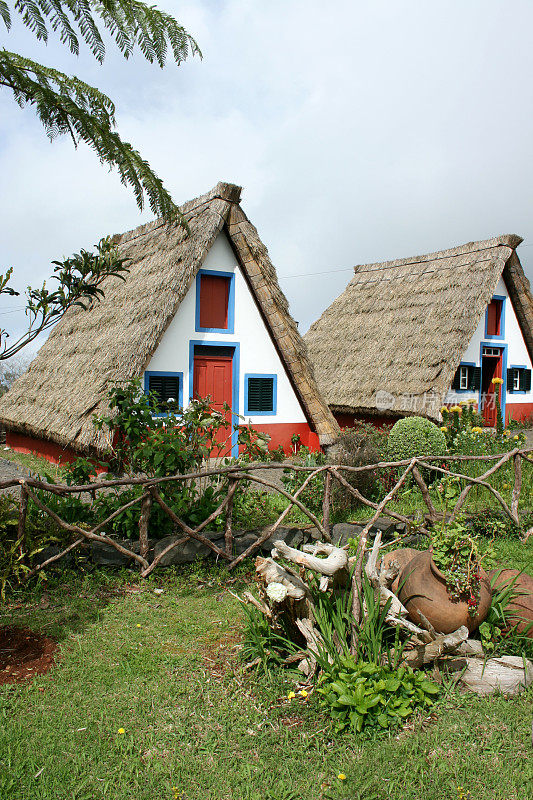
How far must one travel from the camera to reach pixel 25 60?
402cm

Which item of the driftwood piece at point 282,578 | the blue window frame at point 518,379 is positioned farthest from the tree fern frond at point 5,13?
the blue window frame at point 518,379

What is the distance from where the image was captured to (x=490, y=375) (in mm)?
16234

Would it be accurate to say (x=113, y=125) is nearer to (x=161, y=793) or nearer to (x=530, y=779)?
(x=161, y=793)

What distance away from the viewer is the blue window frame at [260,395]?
424 inches

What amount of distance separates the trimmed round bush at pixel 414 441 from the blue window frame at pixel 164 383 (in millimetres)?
3747

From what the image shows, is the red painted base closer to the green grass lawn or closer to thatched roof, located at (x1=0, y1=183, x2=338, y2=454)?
thatched roof, located at (x1=0, y1=183, x2=338, y2=454)

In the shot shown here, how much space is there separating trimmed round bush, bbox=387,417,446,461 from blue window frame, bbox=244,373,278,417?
3163 mm

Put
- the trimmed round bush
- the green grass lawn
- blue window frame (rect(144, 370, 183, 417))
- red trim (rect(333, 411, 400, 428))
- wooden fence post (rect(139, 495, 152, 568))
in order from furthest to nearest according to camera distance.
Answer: red trim (rect(333, 411, 400, 428))
blue window frame (rect(144, 370, 183, 417))
the trimmed round bush
wooden fence post (rect(139, 495, 152, 568))
the green grass lawn

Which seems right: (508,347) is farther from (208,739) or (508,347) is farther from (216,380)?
(208,739)

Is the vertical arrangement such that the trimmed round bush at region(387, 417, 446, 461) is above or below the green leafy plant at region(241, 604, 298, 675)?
above

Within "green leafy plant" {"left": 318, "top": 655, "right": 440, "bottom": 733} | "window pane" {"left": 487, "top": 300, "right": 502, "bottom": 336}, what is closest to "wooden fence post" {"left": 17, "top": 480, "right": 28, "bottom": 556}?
"green leafy plant" {"left": 318, "top": 655, "right": 440, "bottom": 733}

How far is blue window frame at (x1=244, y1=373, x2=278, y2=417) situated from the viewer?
10.8m

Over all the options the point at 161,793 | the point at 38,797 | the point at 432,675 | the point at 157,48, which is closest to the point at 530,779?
the point at 432,675

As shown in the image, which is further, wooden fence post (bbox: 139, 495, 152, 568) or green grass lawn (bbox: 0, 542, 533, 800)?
wooden fence post (bbox: 139, 495, 152, 568)
